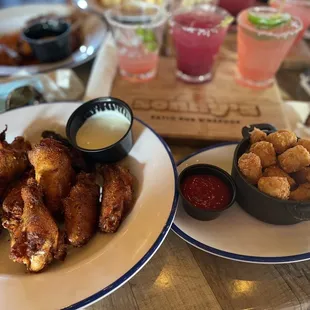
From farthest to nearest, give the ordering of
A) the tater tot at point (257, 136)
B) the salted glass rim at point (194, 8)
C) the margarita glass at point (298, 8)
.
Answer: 1. the margarita glass at point (298, 8)
2. the salted glass rim at point (194, 8)
3. the tater tot at point (257, 136)

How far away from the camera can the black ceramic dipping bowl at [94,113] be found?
135 centimetres

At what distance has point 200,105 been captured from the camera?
1.88 m

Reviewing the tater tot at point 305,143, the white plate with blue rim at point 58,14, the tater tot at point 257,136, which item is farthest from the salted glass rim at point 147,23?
the tater tot at point 305,143

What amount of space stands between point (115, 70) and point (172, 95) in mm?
426

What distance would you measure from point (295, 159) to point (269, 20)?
37.6 inches

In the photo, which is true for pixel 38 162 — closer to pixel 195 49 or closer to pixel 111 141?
pixel 111 141

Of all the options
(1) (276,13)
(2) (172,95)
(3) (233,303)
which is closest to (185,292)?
(3) (233,303)

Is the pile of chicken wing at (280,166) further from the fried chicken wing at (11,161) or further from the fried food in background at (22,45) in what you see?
the fried food in background at (22,45)

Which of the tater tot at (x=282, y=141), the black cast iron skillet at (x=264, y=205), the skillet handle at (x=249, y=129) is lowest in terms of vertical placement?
the black cast iron skillet at (x=264, y=205)

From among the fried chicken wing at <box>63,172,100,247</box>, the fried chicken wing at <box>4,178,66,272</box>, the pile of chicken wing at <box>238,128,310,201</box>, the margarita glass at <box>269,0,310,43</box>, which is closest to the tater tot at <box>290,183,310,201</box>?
the pile of chicken wing at <box>238,128,310,201</box>

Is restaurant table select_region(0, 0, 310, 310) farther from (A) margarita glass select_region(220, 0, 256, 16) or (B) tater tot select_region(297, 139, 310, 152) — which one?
(A) margarita glass select_region(220, 0, 256, 16)

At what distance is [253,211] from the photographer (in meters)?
1.27

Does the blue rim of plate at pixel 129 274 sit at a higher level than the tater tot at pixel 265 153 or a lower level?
lower

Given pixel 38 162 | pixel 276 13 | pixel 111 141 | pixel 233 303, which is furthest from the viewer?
pixel 276 13
